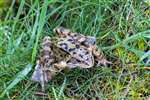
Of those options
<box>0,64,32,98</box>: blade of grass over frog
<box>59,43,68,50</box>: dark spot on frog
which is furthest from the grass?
<box>59,43,68,50</box>: dark spot on frog

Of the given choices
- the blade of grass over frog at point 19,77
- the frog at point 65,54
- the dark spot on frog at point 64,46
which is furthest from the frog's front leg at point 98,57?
the blade of grass over frog at point 19,77

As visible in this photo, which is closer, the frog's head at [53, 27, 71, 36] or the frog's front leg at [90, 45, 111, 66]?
the frog's front leg at [90, 45, 111, 66]

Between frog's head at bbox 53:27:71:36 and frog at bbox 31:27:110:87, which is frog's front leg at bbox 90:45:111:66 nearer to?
frog at bbox 31:27:110:87

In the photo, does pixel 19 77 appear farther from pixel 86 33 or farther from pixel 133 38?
pixel 133 38

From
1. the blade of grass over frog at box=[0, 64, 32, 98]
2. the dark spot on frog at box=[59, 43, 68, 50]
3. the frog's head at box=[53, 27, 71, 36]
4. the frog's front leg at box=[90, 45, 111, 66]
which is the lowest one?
the blade of grass over frog at box=[0, 64, 32, 98]

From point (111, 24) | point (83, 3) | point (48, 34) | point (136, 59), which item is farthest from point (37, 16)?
point (136, 59)

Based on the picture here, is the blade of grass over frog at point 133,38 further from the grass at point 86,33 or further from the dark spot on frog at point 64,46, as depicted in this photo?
the dark spot on frog at point 64,46

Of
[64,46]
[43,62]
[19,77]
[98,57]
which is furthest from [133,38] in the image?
[19,77]
